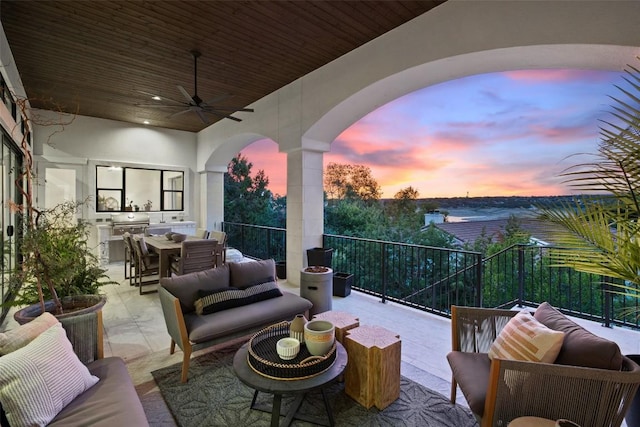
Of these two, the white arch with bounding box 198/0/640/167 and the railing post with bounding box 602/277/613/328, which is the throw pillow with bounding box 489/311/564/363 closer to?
the white arch with bounding box 198/0/640/167

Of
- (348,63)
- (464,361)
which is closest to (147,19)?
(348,63)

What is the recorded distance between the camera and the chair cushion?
4.99ft

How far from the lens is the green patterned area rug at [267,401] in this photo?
1883 mm

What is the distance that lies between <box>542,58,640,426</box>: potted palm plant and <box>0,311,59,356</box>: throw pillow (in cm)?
292

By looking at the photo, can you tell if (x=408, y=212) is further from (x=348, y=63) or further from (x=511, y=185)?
(x=348, y=63)

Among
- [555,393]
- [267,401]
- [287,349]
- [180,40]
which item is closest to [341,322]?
[287,349]

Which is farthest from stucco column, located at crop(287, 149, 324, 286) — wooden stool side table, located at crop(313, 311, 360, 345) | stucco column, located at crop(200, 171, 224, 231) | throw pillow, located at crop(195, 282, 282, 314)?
stucco column, located at crop(200, 171, 224, 231)

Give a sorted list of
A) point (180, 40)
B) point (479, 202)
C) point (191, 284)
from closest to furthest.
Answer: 1. point (191, 284)
2. point (180, 40)
3. point (479, 202)

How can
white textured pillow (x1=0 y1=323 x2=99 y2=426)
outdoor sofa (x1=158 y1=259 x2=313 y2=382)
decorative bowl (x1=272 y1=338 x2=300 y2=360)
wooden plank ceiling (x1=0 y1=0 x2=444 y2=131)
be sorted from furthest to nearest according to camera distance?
wooden plank ceiling (x1=0 y1=0 x2=444 y2=131), outdoor sofa (x1=158 y1=259 x2=313 y2=382), decorative bowl (x1=272 y1=338 x2=300 y2=360), white textured pillow (x1=0 y1=323 x2=99 y2=426)

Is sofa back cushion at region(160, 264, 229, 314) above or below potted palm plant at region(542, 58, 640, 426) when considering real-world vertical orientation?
below

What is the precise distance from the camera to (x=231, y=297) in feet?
8.86

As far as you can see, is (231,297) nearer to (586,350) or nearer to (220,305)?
(220,305)

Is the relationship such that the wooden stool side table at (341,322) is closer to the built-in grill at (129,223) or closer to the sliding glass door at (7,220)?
the sliding glass door at (7,220)

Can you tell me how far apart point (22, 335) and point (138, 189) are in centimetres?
731
